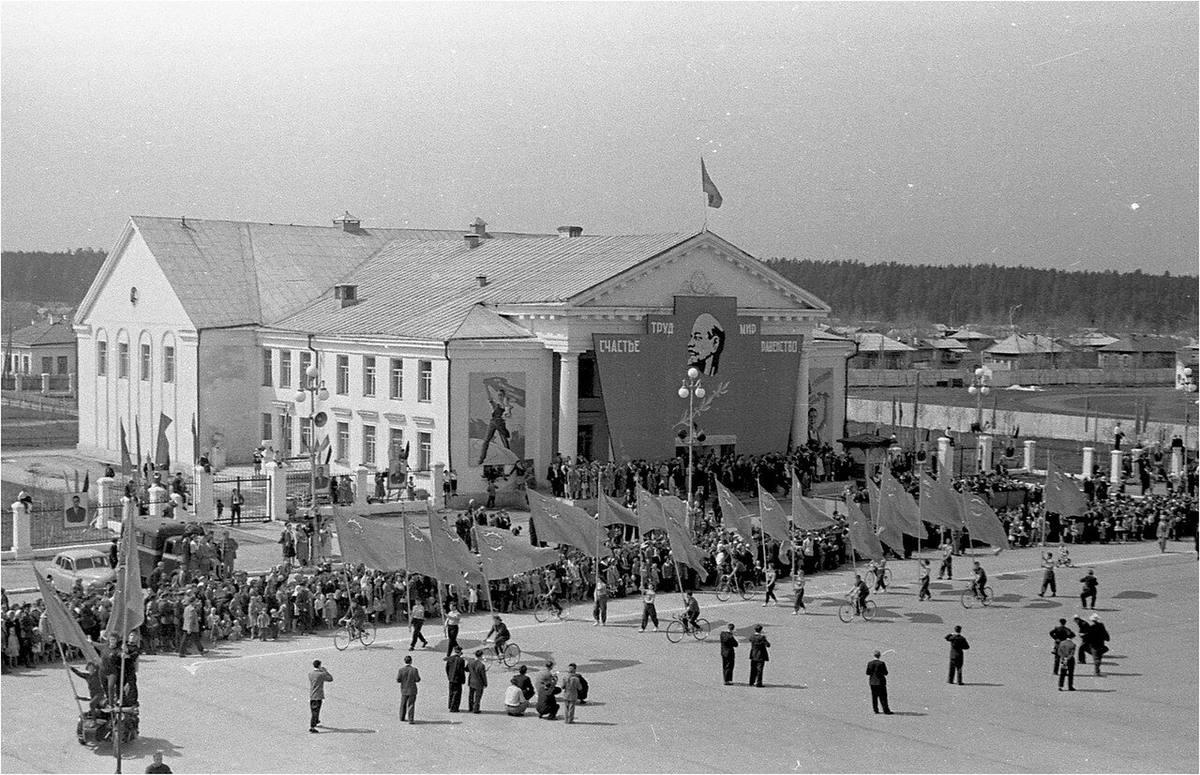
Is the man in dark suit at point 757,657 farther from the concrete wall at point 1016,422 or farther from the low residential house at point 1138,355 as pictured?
the low residential house at point 1138,355

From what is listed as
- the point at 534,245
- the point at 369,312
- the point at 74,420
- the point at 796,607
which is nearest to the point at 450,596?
the point at 796,607

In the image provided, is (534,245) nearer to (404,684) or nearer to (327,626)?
(327,626)

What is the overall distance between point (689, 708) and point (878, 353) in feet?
376

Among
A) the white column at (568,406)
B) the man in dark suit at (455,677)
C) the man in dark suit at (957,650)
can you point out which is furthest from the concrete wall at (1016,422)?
the man in dark suit at (455,677)

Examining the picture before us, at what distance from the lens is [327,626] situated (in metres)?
28.5

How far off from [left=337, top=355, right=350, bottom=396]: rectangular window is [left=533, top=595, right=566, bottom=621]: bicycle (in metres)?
20.9

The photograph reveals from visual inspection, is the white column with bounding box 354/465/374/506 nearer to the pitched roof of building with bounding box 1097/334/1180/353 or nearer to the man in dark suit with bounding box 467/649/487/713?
the man in dark suit with bounding box 467/649/487/713

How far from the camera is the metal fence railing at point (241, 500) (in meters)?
40.6

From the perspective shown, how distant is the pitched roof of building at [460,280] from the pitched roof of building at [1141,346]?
4375 inches

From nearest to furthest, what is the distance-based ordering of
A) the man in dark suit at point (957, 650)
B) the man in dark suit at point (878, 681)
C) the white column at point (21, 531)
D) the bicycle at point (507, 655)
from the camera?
the man in dark suit at point (878, 681), the man in dark suit at point (957, 650), the bicycle at point (507, 655), the white column at point (21, 531)

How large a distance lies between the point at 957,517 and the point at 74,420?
52866mm

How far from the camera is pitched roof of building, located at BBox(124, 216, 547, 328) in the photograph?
54.6m

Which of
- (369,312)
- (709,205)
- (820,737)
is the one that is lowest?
Result: (820,737)

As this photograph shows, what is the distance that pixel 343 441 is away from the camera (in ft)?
163
